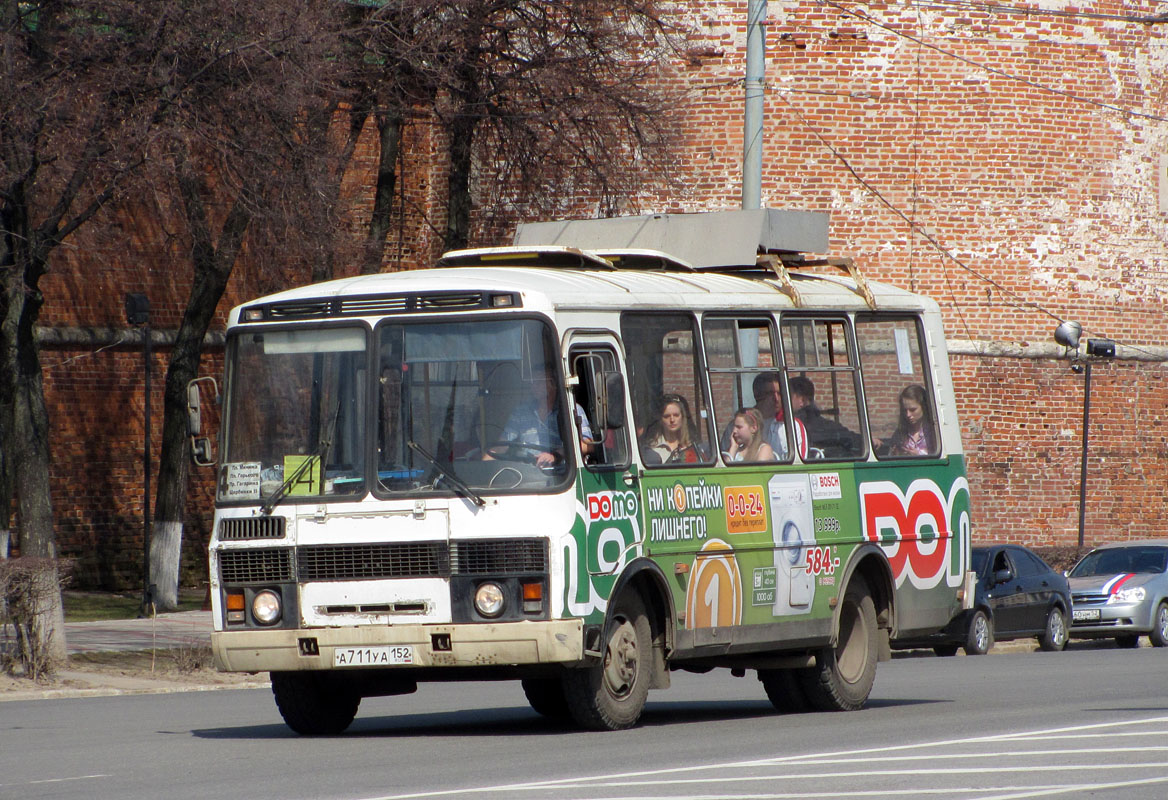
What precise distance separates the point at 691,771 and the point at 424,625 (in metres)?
2.17

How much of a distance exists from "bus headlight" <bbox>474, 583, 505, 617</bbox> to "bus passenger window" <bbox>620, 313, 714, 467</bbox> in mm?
1433

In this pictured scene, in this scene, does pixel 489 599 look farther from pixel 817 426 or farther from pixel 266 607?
pixel 817 426

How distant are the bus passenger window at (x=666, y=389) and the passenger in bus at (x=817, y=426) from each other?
1.01m

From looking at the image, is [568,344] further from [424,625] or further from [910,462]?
[910,462]

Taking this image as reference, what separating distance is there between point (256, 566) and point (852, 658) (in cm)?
467

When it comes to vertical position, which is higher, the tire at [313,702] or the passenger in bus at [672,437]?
the passenger in bus at [672,437]

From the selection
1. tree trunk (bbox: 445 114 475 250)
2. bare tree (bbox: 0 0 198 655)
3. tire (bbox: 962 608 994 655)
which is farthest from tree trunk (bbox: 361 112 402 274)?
tire (bbox: 962 608 994 655)

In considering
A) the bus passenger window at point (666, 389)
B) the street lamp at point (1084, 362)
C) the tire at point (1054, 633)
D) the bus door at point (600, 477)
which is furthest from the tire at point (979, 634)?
the bus door at point (600, 477)

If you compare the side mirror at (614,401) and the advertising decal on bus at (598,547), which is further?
the side mirror at (614,401)

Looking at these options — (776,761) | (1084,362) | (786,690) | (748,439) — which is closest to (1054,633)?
(1084,362)

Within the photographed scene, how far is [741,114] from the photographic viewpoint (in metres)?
29.5

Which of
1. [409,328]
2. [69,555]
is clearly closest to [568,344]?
[409,328]

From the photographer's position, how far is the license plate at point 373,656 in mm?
10680

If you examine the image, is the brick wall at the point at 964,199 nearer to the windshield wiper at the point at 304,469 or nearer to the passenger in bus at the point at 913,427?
the passenger in bus at the point at 913,427
